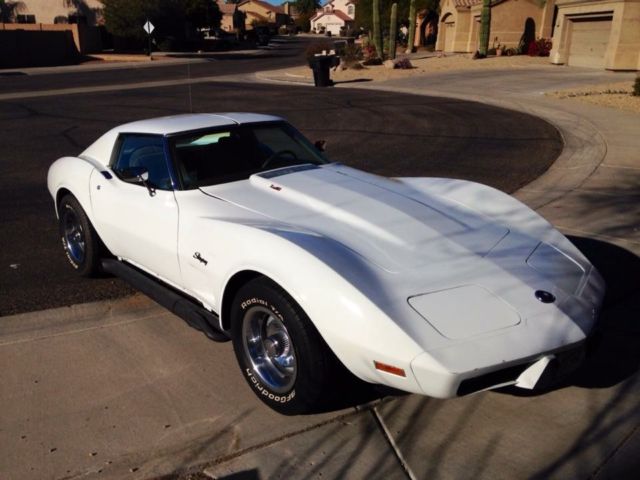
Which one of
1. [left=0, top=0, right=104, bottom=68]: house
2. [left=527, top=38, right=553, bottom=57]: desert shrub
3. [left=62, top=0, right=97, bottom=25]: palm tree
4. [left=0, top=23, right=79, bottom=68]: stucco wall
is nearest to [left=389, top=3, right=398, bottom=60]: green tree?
[left=527, top=38, right=553, bottom=57]: desert shrub

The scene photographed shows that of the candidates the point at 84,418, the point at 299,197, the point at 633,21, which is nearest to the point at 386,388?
the point at 299,197

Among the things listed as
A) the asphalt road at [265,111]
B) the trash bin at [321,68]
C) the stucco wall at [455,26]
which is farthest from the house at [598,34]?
the stucco wall at [455,26]

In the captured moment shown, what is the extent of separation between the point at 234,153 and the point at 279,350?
1.72 m

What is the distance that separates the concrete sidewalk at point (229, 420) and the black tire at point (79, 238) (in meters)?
0.56

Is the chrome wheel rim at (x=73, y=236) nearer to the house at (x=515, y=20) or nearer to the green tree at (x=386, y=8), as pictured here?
the house at (x=515, y=20)

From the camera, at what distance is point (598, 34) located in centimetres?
2738

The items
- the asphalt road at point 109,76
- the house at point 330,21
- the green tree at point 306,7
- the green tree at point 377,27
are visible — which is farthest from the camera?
the green tree at point 306,7

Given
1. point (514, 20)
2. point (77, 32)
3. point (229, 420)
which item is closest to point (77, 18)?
point (77, 32)

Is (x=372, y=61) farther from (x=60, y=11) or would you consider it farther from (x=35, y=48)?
(x=60, y=11)

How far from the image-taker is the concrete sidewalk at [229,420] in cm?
291

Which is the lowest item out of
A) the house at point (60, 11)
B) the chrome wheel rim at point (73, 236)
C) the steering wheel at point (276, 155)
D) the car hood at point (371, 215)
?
the chrome wheel rim at point (73, 236)

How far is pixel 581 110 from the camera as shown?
597 inches

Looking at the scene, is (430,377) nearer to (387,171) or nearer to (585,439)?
(585,439)

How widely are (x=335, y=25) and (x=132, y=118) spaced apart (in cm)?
12123
